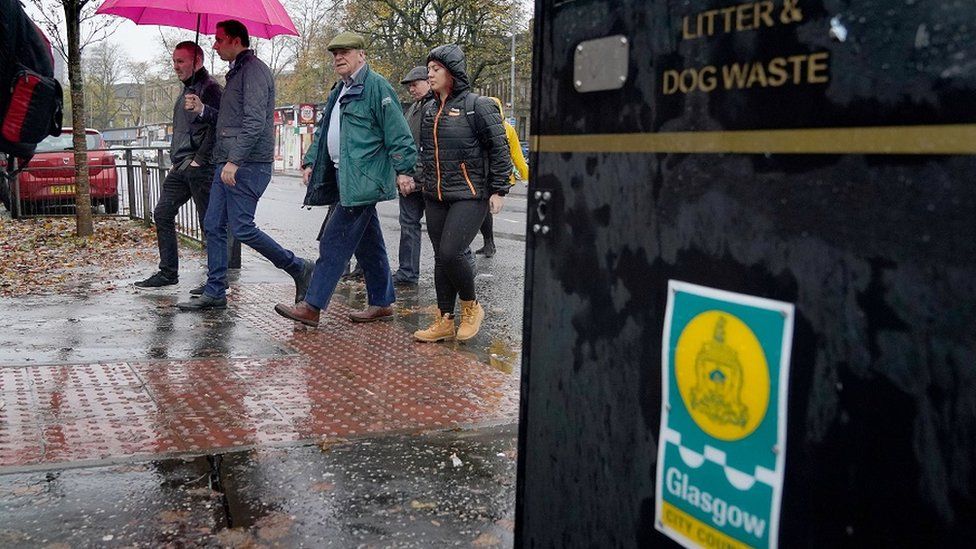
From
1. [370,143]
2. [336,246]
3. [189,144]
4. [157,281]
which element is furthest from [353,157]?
[157,281]

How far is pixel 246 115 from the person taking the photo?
266 inches

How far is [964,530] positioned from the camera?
1246 millimetres

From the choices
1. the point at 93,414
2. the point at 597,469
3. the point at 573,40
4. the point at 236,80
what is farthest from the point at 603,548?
the point at 236,80

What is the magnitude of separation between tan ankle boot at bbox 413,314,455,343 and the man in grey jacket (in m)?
1.26

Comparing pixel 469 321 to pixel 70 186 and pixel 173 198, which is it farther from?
pixel 70 186

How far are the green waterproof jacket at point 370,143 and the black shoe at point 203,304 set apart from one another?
5.02ft

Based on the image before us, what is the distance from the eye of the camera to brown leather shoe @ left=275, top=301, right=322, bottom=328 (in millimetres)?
6438

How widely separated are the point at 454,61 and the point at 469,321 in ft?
5.61

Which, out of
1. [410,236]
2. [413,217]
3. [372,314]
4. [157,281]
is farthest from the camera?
[410,236]

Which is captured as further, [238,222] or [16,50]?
[238,222]

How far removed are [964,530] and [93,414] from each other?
400 centimetres

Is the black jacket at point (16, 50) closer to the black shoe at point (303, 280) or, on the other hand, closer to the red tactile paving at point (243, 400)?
the red tactile paving at point (243, 400)

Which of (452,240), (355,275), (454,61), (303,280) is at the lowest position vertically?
(355,275)

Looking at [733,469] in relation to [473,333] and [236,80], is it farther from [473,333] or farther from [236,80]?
[236,80]
